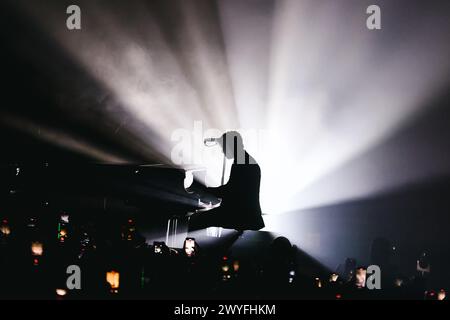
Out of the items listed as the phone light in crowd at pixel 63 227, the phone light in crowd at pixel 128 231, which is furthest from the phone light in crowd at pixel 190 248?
the phone light in crowd at pixel 63 227

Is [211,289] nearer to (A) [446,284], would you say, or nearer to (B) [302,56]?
(B) [302,56]

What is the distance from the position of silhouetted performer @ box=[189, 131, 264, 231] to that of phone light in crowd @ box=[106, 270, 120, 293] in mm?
1514

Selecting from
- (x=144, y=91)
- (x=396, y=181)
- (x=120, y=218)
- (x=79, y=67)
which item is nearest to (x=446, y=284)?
(x=396, y=181)

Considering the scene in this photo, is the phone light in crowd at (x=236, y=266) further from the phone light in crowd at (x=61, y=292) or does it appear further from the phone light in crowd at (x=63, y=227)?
the phone light in crowd at (x=63, y=227)

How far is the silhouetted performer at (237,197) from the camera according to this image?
177 inches

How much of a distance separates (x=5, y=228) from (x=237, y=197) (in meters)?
5.89

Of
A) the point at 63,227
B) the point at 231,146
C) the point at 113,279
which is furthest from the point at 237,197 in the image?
the point at 63,227

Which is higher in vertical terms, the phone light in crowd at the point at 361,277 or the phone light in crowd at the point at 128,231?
the phone light in crowd at the point at 128,231

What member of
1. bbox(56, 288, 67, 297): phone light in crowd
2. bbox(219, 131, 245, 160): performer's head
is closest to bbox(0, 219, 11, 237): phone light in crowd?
bbox(56, 288, 67, 297): phone light in crowd

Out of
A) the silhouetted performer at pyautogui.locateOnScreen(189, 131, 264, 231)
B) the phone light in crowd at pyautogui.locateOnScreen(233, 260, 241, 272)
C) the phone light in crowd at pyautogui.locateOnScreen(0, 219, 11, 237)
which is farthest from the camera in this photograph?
the phone light in crowd at pyautogui.locateOnScreen(0, 219, 11, 237)

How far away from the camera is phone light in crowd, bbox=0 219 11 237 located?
7.14m

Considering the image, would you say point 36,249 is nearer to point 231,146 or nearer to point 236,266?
point 236,266

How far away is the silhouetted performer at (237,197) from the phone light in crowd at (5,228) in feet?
15.8

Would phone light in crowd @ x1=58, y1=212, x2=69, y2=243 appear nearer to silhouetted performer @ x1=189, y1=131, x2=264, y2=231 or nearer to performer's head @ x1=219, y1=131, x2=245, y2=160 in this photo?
silhouetted performer @ x1=189, y1=131, x2=264, y2=231
